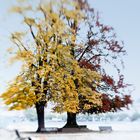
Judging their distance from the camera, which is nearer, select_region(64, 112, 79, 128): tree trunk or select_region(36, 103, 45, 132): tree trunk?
select_region(36, 103, 45, 132): tree trunk

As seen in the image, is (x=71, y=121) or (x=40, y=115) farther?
(x=71, y=121)

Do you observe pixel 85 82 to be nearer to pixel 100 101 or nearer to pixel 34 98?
pixel 100 101

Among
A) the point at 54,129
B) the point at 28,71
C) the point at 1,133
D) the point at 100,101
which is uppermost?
the point at 28,71

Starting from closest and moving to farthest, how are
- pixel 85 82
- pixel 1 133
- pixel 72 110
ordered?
pixel 1 133 < pixel 72 110 < pixel 85 82

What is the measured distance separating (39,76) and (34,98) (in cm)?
194

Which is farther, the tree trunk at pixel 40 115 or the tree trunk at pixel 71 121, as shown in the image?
the tree trunk at pixel 71 121

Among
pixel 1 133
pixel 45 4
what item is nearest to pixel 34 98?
pixel 45 4

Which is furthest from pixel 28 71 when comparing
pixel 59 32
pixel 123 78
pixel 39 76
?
pixel 123 78

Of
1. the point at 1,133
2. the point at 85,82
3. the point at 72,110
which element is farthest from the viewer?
the point at 85,82

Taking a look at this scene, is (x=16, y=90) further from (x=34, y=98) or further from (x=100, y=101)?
(x=100, y=101)

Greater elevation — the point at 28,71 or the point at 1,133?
the point at 28,71

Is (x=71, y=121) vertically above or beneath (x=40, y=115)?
beneath

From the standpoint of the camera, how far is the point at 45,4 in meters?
38.0

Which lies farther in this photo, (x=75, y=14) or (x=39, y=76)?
(x=75, y=14)
